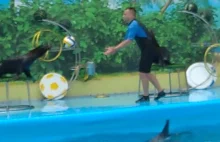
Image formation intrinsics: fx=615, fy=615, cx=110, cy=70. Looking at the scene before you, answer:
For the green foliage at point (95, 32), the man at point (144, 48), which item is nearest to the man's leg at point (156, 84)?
the man at point (144, 48)

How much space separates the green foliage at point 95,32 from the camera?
384 inches

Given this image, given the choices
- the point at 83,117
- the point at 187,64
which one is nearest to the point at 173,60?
the point at 187,64

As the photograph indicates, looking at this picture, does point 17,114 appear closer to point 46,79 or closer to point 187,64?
point 46,79

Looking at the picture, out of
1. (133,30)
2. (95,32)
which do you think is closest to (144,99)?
(133,30)

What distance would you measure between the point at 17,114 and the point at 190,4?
401cm

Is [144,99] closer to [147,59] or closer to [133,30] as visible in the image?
[147,59]

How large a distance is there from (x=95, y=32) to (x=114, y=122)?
9.18 feet

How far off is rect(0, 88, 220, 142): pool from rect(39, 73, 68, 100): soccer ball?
2.89 ft

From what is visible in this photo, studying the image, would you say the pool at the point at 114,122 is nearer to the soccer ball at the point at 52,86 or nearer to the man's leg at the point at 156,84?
the man's leg at the point at 156,84

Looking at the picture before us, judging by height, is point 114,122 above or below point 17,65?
below

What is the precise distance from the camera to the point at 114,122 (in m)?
7.63

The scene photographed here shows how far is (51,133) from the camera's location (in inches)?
288

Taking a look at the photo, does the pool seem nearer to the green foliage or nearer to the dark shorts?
the dark shorts

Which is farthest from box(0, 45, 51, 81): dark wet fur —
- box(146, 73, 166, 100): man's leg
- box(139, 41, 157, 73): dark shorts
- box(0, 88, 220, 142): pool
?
box(146, 73, 166, 100): man's leg
